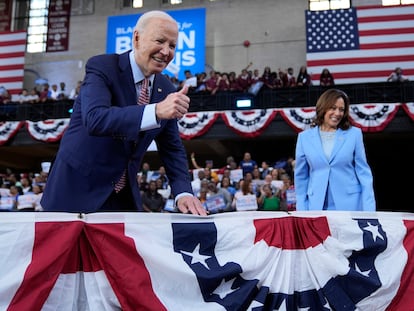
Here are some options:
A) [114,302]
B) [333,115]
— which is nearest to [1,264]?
[114,302]

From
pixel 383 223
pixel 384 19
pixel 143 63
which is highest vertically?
pixel 384 19

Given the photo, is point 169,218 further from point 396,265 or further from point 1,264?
point 396,265

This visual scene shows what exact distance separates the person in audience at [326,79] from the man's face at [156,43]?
557 inches

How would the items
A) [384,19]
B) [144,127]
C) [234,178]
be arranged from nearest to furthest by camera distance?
1. [144,127]
2. [234,178]
3. [384,19]

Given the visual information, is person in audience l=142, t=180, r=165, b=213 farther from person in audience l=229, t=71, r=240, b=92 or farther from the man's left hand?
the man's left hand

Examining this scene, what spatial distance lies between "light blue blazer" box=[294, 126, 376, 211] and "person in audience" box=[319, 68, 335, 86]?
1260 cm

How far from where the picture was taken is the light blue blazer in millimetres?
3248

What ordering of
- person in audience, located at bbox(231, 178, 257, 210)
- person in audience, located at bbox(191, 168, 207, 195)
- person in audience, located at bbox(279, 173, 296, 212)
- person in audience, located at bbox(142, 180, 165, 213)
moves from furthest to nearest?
person in audience, located at bbox(191, 168, 207, 195) → person in audience, located at bbox(142, 180, 165, 213) → person in audience, located at bbox(231, 178, 257, 210) → person in audience, located at bbox(279, 173, 296, 212)

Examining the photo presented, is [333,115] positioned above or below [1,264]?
above

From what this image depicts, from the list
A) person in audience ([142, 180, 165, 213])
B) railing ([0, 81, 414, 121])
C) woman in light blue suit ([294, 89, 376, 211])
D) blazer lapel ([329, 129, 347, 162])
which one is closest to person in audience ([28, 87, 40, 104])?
railing ([0, 81, 414, 121])

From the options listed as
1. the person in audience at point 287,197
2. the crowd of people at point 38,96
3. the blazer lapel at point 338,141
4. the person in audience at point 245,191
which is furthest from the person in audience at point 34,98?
the blazer lapel at point 338,141

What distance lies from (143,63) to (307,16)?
52.8 ft

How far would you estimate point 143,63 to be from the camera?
6.52 ft

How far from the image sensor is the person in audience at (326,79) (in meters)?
15.5
